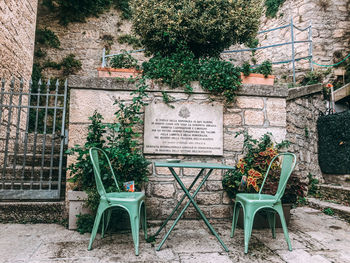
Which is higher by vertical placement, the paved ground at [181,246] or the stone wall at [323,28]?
the stone wall at [323,28]

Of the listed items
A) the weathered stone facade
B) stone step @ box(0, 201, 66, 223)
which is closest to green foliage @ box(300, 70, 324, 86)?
the weathered stone facade

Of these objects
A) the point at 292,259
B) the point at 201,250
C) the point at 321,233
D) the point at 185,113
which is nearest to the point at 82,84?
the point at 185,113

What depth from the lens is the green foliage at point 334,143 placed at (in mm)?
4430

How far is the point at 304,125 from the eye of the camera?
4.79m

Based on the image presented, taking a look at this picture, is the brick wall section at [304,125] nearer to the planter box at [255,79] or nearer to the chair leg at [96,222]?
the planter box at [255,79]

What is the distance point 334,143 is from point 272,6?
616 centimetres

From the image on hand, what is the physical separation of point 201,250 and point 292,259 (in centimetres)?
78

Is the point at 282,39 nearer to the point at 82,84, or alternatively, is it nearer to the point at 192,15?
the point at 192,15

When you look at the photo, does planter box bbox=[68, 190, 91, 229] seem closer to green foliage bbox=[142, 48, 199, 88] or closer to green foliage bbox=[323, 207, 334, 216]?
green foliage bbox=[142, 48, 199, 88]

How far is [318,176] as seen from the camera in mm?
4887

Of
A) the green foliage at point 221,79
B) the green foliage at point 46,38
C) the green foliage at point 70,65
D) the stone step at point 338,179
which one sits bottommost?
the stone step at point 338,179

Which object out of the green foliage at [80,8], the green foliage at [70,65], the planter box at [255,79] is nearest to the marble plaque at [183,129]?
the planter box at [255,79]

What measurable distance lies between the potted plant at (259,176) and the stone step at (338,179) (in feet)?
6.28

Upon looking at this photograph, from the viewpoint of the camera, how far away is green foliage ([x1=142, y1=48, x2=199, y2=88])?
10.7 feet
